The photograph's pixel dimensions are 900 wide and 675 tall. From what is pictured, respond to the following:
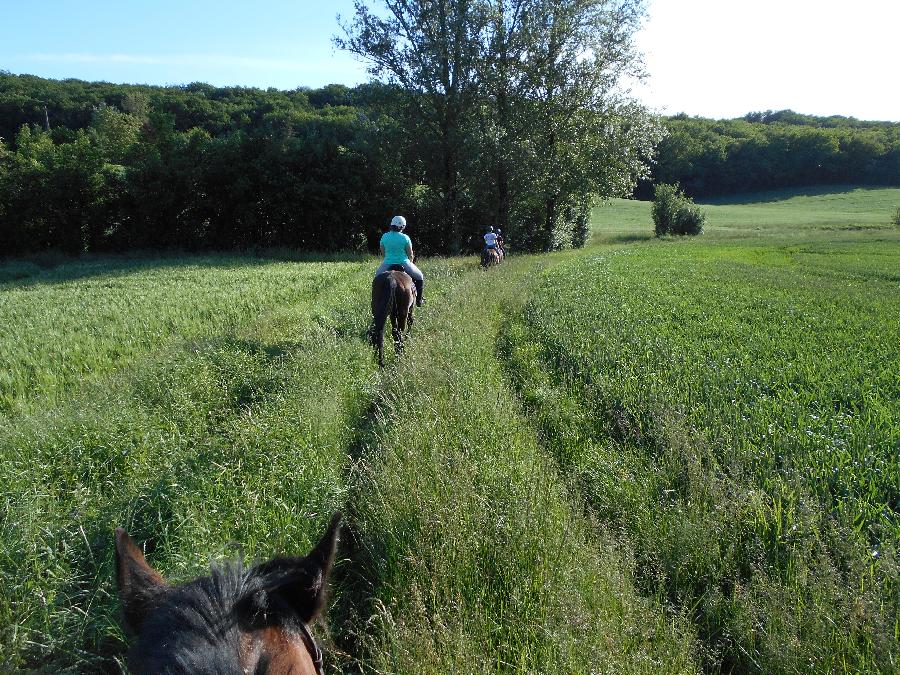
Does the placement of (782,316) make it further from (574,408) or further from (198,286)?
(198,286)

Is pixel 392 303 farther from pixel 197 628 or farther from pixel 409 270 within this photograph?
pixel 197 628

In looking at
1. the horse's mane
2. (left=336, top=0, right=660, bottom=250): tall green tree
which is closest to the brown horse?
the horse's mane

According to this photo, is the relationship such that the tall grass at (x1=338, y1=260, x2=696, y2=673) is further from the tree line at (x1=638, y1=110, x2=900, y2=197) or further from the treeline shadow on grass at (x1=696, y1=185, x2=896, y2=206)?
the tree line at (x1=638, y1=110, x2=900, y2=197)

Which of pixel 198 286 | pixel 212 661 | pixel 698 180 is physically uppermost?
pixel 698 180

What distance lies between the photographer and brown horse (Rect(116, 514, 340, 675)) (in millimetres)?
1350

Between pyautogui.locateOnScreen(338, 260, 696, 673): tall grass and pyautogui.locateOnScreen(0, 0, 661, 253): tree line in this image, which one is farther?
pyautogui.locateOnScreen(0, 0, 661, 253): tree line

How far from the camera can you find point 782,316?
11.5 m

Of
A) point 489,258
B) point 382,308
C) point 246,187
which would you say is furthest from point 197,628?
point 246,187

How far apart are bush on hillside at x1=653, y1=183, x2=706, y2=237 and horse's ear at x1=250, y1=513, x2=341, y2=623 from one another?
48501 millimetres

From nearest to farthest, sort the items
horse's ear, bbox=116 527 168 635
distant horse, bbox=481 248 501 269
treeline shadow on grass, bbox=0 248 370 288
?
horse's ear, bbox=116 527 168 635 < treeline shadow on grass, bbox=0 248 370 288 < distant horse, bbox=481 248 501 269

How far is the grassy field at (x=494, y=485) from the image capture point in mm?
3020

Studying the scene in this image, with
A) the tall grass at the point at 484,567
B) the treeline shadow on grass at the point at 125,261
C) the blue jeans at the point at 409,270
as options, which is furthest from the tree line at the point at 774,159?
the tall grass at the point at 484,567

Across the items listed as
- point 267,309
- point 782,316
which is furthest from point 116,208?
point 782,316

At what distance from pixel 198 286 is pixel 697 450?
16654 millimetres
